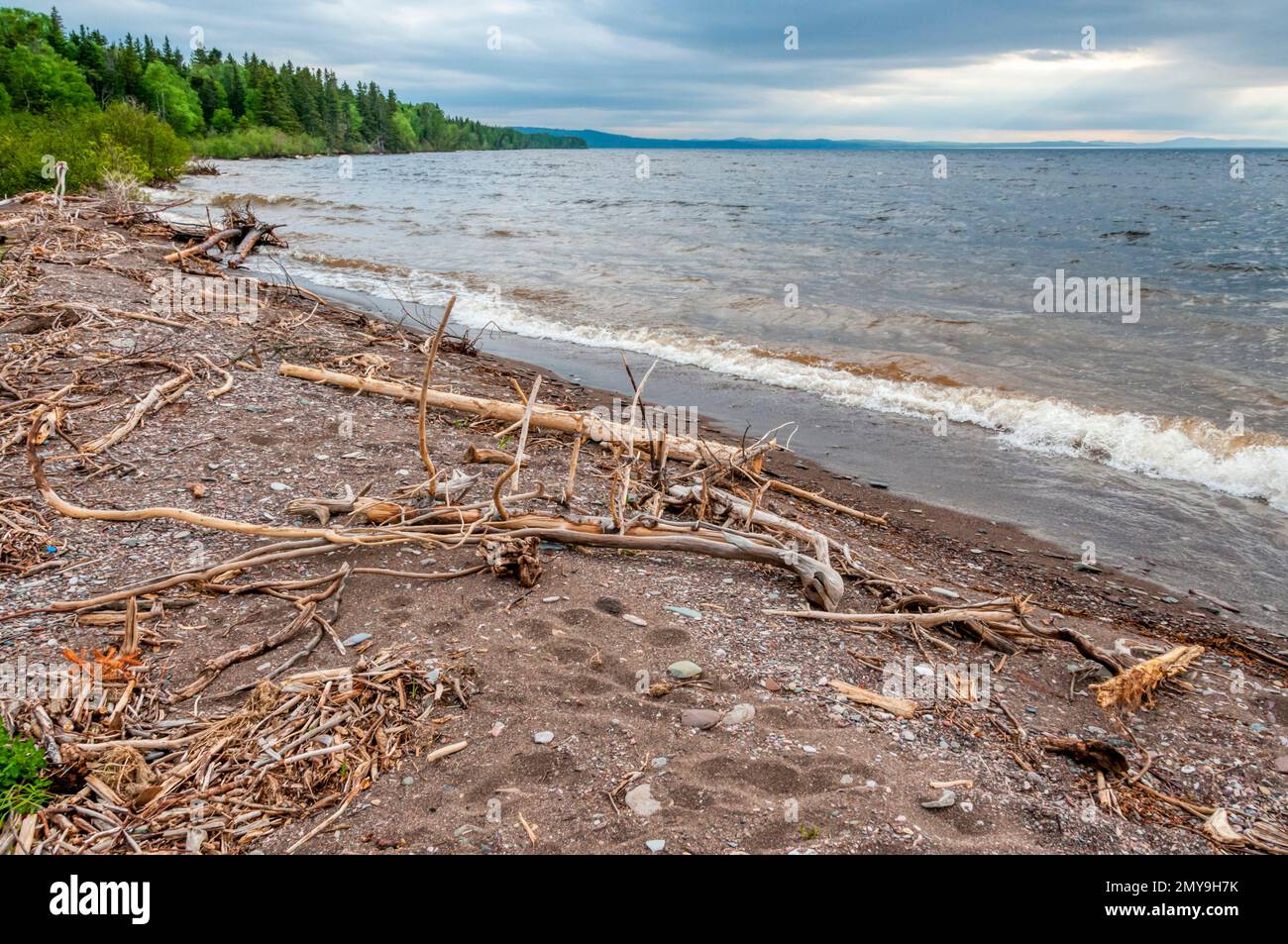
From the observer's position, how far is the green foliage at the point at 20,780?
263cm

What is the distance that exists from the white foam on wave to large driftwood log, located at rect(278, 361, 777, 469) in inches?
163

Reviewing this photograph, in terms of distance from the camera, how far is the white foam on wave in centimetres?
769

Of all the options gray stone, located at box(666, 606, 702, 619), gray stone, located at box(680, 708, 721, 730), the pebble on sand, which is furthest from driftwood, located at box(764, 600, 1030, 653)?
gray stone, located at box(680, 708, 721, 730)

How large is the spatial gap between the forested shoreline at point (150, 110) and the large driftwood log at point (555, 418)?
21.5m

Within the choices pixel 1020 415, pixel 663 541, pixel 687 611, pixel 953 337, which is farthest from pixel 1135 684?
pixel 953 337

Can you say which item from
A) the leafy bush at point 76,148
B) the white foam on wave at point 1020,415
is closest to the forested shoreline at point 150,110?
the leafy bush at point 76,148

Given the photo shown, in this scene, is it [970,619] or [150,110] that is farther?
[150,110]

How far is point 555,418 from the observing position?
720 centimetres

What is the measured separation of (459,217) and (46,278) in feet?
74.1

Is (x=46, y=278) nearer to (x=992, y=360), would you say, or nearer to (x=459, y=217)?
(x=992, y=360)

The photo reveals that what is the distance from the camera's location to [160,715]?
324 cm

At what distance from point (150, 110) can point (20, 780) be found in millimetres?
89609

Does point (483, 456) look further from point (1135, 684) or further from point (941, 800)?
point (1135, 684)

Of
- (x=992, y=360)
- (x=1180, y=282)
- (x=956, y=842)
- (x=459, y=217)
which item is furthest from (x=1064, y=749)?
(x=459, y=217)
